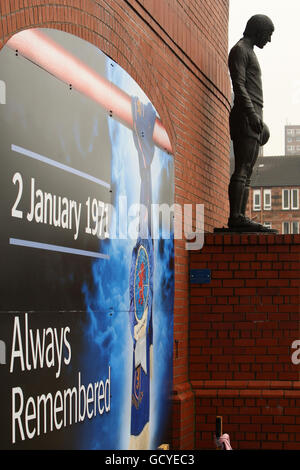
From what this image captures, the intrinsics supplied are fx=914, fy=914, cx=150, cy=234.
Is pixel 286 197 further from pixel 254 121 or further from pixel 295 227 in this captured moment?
pixel 254 121

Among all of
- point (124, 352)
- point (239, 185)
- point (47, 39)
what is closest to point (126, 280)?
point (124, 352)

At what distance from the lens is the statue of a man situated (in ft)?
28.6

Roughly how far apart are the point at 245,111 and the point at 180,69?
1050mm

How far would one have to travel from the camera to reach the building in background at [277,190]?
84.3 m

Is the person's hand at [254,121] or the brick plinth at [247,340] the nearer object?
the brick plinth at [247,340]

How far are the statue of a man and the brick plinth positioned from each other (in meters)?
0.49

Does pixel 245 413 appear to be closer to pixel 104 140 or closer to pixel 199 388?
pixel 199 388

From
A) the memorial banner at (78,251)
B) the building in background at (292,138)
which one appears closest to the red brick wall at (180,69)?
the memorial banner at (78,251)

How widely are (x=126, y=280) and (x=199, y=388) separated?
2336 mm

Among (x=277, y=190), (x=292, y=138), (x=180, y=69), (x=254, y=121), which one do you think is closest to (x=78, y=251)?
(x=180, y=69)

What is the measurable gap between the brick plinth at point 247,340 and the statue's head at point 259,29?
2.02 metres

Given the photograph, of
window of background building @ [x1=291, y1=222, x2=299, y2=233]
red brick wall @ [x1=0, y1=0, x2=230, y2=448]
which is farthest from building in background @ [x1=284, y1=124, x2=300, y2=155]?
red brick wall @ [x1=0, y1=0, x2=230, y2=448]

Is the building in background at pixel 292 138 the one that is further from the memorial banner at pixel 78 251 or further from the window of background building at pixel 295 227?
the memorial banner at pixel 78 251

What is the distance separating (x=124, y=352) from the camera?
6.01m
